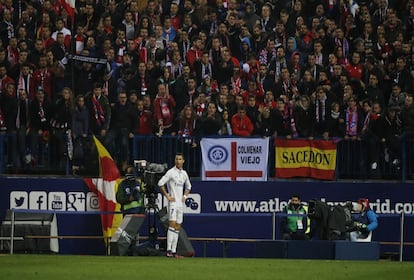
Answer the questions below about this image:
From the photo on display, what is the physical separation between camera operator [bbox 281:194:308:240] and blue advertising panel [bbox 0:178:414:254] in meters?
1.22

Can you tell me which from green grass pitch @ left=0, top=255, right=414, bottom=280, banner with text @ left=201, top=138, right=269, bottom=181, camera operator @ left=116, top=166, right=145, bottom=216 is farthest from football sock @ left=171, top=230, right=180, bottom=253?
banner with text @ left=201, top=138, right=269, bottom=181

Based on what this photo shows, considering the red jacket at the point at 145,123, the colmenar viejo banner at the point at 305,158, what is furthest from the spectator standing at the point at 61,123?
the colmenar viejo banner at the point at 305,158

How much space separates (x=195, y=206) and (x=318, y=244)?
198 inches

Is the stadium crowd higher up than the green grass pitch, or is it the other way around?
the stadium crowd

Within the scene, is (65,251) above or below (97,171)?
below

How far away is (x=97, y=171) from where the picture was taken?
27.4 m

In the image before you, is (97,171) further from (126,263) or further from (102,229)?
(126,263)

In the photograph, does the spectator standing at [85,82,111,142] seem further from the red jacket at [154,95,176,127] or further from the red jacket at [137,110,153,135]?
the red jacket at [154,95,176,127]

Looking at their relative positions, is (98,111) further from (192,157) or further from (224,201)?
(224,201)

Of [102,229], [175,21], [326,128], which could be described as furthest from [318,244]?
[175,21]

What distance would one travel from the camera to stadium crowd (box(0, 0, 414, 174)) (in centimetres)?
2678

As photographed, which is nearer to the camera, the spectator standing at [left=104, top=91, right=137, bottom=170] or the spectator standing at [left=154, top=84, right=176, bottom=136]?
the spectator standing at [left=104, top=91, right=137, bottom=170]

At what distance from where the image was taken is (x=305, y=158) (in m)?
27.0

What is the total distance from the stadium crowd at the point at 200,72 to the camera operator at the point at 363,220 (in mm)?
1439
